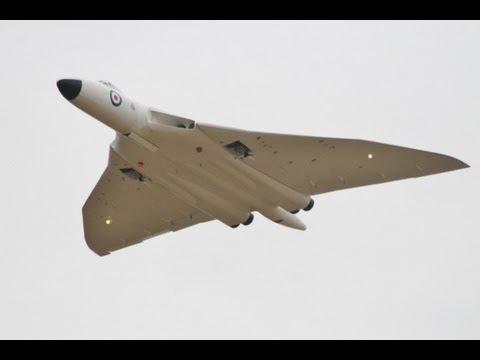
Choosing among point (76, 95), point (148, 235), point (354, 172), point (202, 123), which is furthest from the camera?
point (148, 235)

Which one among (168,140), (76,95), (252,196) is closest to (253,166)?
(252,196)

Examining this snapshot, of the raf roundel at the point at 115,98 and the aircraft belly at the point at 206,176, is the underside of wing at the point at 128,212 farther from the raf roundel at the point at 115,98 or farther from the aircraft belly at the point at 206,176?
the raf roundel at the point at 115,98

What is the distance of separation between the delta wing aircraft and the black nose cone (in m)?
0.03

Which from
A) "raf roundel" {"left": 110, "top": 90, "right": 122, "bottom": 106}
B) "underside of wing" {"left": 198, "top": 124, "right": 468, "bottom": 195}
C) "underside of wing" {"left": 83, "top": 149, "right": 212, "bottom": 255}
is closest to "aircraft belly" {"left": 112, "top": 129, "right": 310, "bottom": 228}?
"underside of wing" {"left": 198, "top": 124, "right": 468, "bottom": 195}

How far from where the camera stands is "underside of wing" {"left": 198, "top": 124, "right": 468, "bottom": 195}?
29641mm

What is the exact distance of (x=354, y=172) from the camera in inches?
1219

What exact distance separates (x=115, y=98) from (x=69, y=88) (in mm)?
1682

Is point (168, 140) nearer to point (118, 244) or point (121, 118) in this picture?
point (121, 118)

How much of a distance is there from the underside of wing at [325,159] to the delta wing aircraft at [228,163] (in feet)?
0.11

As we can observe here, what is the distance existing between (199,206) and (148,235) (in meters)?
4.36

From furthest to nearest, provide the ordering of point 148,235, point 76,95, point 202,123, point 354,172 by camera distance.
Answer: point 148,235, point 354,172, point 202,123, point 76,95

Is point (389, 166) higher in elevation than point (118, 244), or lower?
higher

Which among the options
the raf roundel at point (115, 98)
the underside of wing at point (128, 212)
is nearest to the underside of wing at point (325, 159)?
the raf roundel at point (115, 98)

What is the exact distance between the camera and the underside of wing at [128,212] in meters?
33.0
